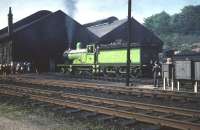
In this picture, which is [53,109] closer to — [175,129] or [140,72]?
[175,129]

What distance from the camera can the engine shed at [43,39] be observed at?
4978cm

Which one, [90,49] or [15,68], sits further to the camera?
[15,68]

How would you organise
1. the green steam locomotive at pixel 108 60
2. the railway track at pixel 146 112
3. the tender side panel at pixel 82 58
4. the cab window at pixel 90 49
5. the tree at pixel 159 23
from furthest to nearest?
the tree at pixel 159 23 → the tender side panel at pixel 82 58 → the cab window at pixel 90 49 → the green steam locomotive at pixel 108 60 → the railway track at pixel 146 112

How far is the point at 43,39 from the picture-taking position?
170ft

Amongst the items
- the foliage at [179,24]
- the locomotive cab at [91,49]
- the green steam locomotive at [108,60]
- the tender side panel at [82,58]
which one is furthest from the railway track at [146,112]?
the foliage at [179,24]

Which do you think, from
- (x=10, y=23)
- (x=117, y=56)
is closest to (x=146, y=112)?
(x=117, y=56)

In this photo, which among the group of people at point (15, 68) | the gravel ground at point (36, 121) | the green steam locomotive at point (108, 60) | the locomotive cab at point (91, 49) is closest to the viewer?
the gravel ground at point (36, 121)

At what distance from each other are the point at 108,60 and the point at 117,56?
4.22ft

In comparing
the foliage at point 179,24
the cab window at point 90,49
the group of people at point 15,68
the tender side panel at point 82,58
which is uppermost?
the foliage at point 179,24

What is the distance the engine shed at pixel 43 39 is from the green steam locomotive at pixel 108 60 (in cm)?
1389

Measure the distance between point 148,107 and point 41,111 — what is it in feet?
12.5

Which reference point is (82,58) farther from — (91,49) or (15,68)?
(15,68)

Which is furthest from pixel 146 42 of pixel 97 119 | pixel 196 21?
pixel 196 21

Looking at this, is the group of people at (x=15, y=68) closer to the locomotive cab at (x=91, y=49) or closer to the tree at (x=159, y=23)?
the locomotive cab at (x=91, y=49)
